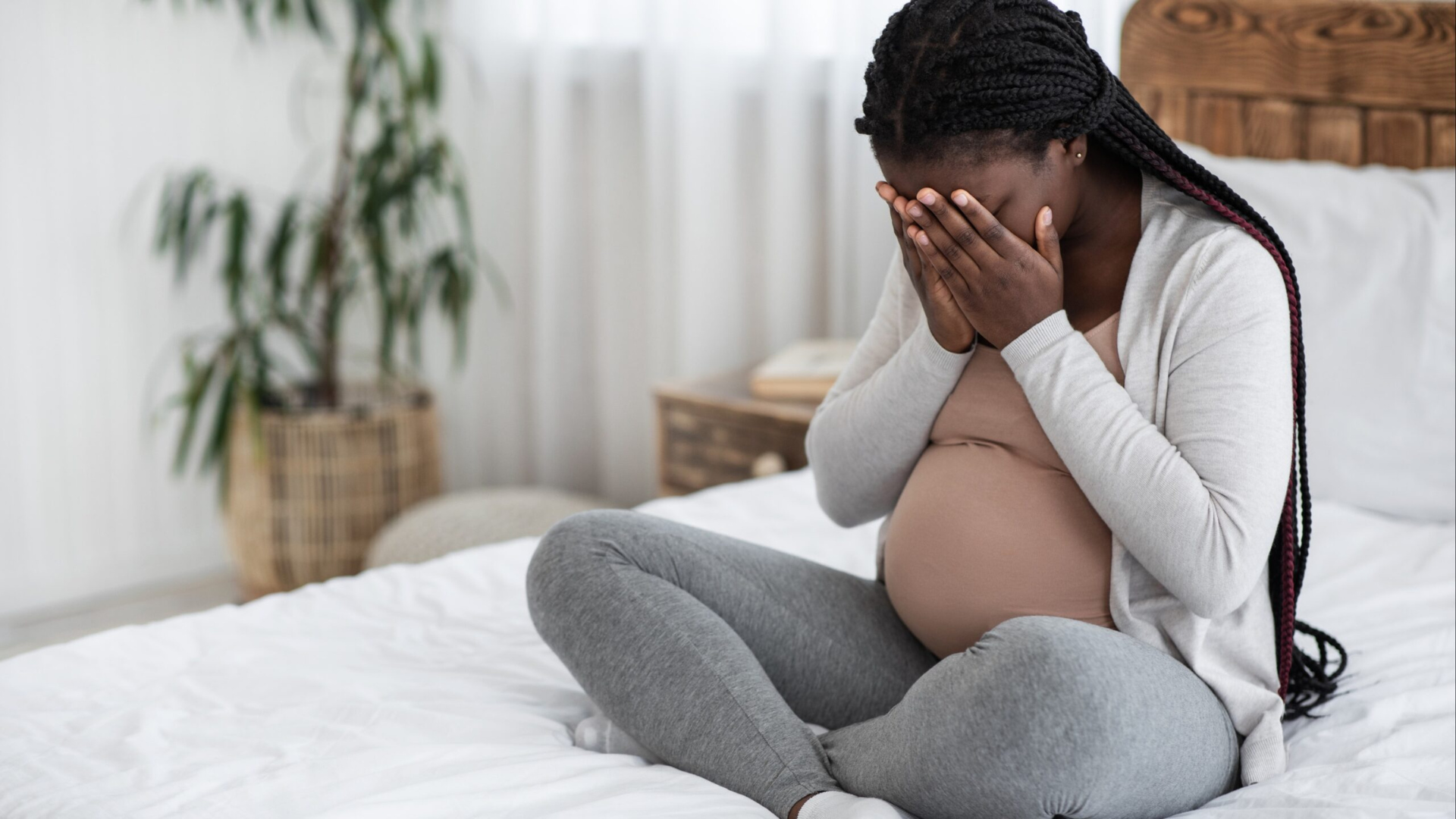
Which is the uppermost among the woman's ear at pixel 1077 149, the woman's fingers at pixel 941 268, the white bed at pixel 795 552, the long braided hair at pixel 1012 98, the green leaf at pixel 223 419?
the long braided hair at pixel 1012 98

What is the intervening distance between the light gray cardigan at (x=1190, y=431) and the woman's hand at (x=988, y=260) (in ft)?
0.06

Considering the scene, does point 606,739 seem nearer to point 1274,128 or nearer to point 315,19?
point 1274,128

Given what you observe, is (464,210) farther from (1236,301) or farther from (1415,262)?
(1236,301)

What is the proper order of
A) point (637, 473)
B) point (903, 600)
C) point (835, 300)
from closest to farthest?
point (903, 600), point (835, 300), point (637, 473)

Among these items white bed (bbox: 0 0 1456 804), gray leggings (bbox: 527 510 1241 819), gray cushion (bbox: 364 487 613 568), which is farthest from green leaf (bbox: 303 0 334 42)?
gray leggings (bbox: 527 510 1241 819)

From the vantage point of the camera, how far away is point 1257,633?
2.85 feet

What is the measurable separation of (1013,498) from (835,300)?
1326 mm

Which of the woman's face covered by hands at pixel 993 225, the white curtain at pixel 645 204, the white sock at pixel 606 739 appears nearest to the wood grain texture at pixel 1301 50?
the white curtain at pixel 645 204

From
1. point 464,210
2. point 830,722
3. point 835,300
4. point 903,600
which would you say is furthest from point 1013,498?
point 464,210

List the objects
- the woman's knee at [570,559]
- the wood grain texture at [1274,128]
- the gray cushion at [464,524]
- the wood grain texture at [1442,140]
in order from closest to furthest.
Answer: the woman's knee at [570,559] → the wood grain texture at [1442,140] → the wood grain texture at [1274,128] → the gray cushion at [464,524]

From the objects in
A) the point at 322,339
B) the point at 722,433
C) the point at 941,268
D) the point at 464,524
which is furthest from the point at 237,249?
the point at 941,268

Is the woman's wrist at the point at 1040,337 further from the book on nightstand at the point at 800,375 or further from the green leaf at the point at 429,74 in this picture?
the green leaf at the point at 429,74

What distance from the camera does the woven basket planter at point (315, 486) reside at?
2354mm

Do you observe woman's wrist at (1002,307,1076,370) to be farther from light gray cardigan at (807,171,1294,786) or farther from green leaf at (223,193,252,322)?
green leaf at (223,193,252,322)
